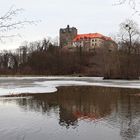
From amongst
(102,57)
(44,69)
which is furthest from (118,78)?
(44,69)

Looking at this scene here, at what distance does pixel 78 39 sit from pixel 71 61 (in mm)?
41181

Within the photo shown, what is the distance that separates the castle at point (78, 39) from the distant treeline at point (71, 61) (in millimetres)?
10347

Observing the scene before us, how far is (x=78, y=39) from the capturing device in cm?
14588

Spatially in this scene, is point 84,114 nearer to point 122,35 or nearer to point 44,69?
point 122,35

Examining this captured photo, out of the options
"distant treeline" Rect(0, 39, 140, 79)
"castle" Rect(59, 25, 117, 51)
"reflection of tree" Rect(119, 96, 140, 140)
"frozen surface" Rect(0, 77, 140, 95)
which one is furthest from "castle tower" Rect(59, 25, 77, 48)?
"reflection of tree" Rect(119, 96, 140, 140)

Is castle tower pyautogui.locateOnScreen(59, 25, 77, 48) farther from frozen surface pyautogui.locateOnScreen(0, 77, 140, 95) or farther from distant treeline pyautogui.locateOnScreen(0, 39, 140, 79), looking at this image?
frozen surface pyautogui.locateOnScreen(0, 77, 140, 95)

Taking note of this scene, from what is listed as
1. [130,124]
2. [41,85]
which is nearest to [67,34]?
[41,85]

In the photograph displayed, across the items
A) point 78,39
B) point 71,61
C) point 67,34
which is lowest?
point 71,61

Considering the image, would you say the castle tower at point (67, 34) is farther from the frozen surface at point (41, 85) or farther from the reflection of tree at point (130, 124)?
the reflection of tree at point (130, 124)

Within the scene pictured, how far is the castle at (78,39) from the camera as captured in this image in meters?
132

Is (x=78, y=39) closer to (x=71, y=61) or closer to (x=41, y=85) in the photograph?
(x=71, y=61)

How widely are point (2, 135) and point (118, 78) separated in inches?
2196

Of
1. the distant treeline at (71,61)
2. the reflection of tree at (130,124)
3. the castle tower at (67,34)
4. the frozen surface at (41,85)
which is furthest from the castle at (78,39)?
the reflection of tree at (130,124)

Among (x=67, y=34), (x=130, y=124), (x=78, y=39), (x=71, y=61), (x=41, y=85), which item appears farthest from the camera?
(x=67, y=34)
